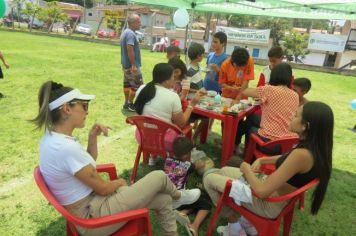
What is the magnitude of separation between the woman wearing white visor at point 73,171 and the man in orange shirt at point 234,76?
2669mm

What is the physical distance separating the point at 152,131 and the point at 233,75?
1899 mm

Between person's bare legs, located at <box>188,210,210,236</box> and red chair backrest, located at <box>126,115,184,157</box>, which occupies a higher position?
red chair backrest, located at <box>126,115,184,157</box>

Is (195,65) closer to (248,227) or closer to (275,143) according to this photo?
(275,143)

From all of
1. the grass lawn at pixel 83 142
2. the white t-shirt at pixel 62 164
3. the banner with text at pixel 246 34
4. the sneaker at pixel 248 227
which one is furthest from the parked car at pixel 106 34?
the white t-shirt at pixel 62 164

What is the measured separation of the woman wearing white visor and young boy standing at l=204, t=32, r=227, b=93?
320cm

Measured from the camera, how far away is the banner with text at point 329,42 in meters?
19.7

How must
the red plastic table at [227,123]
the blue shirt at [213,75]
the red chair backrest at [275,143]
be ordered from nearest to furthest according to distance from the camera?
the red chair backrest at [275,143] < the red plastic table at [227,123] < the blue shirt at [213,75]

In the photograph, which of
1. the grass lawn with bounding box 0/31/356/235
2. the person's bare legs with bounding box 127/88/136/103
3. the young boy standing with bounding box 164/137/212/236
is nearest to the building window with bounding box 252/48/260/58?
the grass lawn with bounding box 0/31/356/235

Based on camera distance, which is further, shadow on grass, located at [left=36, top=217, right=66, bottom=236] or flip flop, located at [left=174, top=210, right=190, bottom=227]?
flip flop, located at [left=174, top=210, right=190, bottom=227]

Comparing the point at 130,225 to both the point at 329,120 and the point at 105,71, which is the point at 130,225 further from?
the point at 105,71

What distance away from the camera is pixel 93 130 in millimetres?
2434

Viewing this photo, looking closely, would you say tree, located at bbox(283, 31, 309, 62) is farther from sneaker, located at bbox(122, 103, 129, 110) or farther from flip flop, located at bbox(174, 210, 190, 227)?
flip flop, located at bbox(174, 210, 190, 227)

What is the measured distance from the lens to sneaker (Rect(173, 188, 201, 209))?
2777mm

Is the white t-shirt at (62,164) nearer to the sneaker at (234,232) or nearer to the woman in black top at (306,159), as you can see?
the woman in black top at (306,159)
